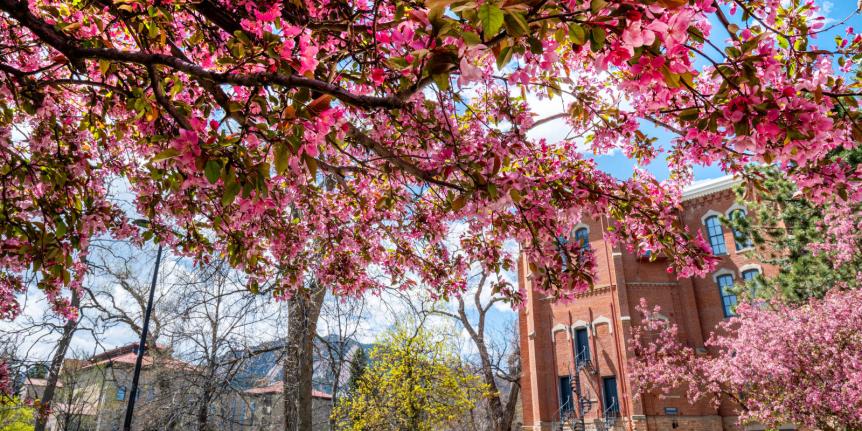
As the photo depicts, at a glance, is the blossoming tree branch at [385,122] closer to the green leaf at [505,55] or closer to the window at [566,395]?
the green leaf at [505,55]

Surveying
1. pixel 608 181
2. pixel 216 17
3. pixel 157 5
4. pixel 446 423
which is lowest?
pixel 446 423

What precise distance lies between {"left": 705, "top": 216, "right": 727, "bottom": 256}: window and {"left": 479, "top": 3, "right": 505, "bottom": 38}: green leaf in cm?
2549

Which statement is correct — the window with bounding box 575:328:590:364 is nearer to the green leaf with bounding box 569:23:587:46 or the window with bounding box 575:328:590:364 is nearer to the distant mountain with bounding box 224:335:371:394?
the distant mountain with bounding box 224:335:371:394

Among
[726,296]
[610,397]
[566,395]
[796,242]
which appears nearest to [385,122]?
Result: [796,242]

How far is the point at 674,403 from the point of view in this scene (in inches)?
780

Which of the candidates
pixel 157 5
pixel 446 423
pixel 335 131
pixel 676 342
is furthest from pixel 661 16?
pixel 676 342

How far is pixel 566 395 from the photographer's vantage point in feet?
72.1

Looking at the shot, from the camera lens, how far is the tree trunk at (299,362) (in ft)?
26.7

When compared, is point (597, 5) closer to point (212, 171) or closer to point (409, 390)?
point (212, 171)

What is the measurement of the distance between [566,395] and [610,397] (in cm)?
199

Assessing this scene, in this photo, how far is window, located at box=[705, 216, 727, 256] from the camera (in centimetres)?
2311

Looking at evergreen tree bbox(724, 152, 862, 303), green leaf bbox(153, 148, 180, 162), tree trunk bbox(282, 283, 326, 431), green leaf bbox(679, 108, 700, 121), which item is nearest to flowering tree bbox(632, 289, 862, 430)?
evergreen tree bbox(724, 152, 862, 303)

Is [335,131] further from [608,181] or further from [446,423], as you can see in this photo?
[446,423]

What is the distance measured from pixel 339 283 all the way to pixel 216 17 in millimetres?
3270
